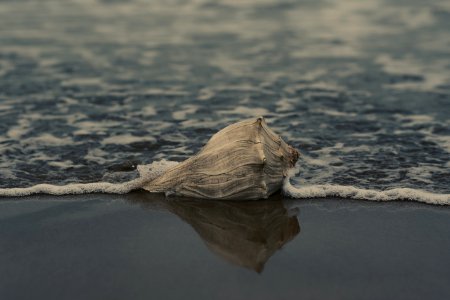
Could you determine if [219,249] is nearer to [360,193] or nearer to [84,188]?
[360,193]

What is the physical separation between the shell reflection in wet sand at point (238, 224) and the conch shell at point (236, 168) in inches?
4.3

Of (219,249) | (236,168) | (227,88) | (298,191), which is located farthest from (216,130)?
(219,249)

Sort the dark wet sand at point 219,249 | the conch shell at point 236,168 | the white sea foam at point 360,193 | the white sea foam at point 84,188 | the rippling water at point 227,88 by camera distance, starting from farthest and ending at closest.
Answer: the rippling water at point 227,88 < the white sea foam at point 84,188 < the white sea foam at point 360,193 < the conch shell at point 236,168 < the dark wet sand at point 219,249

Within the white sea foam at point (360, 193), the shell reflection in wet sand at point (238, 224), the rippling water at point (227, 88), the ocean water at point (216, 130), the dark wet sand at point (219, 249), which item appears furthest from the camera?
the rippling water at point (227, 88)

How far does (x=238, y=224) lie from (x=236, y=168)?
1.88 ft

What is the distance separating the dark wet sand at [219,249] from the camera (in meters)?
4.68

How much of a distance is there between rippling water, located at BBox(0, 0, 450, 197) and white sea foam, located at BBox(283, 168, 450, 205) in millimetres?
245

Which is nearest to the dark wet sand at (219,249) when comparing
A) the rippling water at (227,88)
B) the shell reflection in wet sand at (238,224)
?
the shell reflection in wet sand at (238,224)

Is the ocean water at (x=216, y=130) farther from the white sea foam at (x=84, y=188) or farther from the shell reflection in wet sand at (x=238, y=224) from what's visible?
the white sea foam at (x=84, y=188)

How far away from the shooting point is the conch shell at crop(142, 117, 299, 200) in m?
6.07

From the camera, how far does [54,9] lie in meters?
18.7

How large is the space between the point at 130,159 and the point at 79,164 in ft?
1.91

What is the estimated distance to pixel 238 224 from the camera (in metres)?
5.76

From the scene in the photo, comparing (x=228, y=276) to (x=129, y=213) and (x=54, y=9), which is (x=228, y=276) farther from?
(x=54, y=9)
